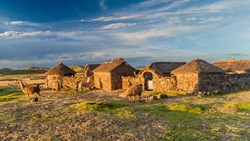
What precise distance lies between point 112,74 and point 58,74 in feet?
39.5

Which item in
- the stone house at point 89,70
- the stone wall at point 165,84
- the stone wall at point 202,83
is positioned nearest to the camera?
the stone wall at point 202,83

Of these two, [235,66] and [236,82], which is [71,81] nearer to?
[236,82]

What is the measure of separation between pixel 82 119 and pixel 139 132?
479 centimetres

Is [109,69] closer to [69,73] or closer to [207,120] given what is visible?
[69,73]

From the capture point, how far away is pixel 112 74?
126ft

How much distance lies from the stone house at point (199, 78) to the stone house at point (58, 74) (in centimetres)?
2163

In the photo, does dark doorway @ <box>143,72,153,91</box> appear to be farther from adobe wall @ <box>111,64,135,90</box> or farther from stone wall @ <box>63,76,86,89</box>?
stone wall @ <box>63,76,86,89</box>

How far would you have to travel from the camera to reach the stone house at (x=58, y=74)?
45.4m

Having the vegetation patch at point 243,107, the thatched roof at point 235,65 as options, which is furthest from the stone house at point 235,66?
the vegetation patch at point 243,107

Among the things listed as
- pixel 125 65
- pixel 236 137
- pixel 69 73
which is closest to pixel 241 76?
pixel 125 65

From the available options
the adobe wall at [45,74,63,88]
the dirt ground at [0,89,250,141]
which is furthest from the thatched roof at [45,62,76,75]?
the dirt ground at [0,89,250,141]

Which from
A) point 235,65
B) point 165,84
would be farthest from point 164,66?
point 235,65

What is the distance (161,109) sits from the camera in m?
20.0

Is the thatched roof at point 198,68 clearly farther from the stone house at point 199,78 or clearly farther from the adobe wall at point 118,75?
the adobe wall at point 118,75
